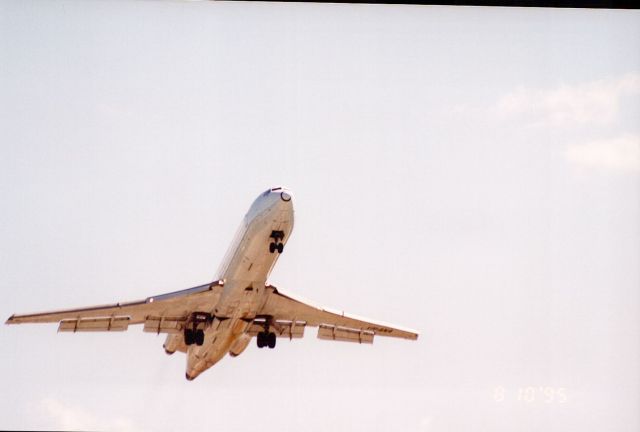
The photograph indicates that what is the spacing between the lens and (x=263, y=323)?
123 ft

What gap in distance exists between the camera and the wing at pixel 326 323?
36812 millimetres

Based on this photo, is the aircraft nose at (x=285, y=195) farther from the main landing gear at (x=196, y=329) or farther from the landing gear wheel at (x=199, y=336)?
the landing gear wheel at (x=199, y=336)

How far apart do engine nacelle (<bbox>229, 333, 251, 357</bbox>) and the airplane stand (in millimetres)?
49

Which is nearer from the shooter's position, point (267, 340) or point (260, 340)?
point (267, 340)

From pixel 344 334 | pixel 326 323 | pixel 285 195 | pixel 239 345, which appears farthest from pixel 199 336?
pixel 285 195

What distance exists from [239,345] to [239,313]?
4.11 meters

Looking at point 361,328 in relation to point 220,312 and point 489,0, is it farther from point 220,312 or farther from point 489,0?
point 489,0

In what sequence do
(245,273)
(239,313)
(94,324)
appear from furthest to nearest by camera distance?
(94,324) → (239,313) → (245,273)

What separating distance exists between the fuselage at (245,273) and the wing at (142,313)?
2.12ft

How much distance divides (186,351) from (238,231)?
8220mm

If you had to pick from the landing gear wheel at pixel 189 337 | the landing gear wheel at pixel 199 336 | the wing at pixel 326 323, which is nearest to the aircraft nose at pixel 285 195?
the wing at pixel 326 323

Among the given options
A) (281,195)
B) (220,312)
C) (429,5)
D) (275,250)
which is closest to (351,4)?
(429,5)

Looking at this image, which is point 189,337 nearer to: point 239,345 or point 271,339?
point 239,345

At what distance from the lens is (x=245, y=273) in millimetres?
32969
